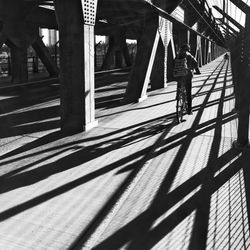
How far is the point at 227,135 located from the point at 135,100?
5129mm

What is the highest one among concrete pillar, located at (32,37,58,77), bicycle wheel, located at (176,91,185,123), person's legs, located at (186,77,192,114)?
concrete pillar, located at (32,37,58,77)

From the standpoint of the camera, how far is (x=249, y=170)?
19.0 feet

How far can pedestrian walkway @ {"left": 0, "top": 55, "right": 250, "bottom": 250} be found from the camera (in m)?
3.87

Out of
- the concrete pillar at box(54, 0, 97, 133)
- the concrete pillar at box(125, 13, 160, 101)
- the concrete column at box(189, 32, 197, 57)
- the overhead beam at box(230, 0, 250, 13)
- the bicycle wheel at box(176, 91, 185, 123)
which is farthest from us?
the concrete column at box(189, 32, 197, 57)

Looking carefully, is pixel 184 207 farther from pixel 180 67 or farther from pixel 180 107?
pixel 180 67

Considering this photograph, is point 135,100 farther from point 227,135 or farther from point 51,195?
point 51,195

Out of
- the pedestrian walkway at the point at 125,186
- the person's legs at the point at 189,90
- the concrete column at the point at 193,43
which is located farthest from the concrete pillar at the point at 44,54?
the person's legs at the point at 189,90

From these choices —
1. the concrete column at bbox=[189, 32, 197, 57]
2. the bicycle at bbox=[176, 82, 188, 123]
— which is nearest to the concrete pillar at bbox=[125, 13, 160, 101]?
the bicycle at bbox=[176, 82, 188, 123]

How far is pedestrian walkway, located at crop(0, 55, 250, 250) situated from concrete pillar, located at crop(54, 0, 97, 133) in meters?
0.46

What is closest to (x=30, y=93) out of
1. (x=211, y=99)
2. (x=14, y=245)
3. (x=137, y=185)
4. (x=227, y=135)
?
(x=211, y=99)

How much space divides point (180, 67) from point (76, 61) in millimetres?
2723

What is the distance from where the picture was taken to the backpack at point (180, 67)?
938cm

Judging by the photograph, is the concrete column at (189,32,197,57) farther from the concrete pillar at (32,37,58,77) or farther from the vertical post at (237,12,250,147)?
the vertical post at (237,12,250,147)

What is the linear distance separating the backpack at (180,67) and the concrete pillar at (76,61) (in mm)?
2212
